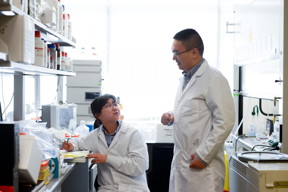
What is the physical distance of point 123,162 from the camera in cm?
219

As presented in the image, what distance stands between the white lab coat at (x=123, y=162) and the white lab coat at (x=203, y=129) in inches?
9.2

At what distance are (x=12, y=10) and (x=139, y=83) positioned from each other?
3422mm

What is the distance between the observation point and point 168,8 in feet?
16.1

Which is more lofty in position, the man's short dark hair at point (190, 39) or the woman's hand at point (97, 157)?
the man's short dark hair at point (190, 39)

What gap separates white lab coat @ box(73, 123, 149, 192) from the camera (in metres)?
2.19

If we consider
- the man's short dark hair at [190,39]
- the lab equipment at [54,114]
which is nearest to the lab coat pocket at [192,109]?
the man's short dark hair at [190,39]

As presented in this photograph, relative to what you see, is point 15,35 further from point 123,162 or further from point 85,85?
point 85,85

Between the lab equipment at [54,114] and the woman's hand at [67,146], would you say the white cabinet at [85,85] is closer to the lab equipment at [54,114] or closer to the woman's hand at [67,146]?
the lab equipment at [54,114]


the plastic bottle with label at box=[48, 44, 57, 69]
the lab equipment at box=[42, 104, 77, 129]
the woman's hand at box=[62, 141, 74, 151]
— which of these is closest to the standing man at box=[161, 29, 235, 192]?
the woman's hand at box=[62, 141, 74, 151]

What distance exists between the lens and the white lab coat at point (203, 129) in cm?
192

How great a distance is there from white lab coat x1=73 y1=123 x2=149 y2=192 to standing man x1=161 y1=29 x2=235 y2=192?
23 cm

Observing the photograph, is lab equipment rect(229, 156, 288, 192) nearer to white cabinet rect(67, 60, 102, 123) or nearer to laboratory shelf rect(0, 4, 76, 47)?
laboratory shelf rect(0, 4, 76, 47)

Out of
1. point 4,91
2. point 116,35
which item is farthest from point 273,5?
point 116,35

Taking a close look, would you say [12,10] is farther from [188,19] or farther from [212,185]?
[188,19]
